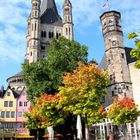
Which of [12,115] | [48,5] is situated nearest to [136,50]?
[12,115]

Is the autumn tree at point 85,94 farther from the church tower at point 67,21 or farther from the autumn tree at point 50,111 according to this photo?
the church tower at point 67,21

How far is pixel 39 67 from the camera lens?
42375 millimetres

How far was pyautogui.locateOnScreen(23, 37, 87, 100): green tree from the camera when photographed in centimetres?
4056

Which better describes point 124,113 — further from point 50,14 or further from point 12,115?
point 50,14

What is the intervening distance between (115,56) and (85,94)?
16.7m

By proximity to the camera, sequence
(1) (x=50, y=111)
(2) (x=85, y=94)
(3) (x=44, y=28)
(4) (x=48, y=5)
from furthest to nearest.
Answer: (4) (x=48, y=5)
(3) (x=44, y=28)
(1) (x=50, y=111)
(2) (x=85, y=94)

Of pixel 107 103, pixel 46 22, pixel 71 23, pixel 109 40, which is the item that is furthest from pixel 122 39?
pixel 46 22

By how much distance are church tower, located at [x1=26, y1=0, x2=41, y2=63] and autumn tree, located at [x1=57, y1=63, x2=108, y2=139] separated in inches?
2031

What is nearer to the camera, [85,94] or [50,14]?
[85,94]

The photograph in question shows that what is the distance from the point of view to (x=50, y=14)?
336 feet

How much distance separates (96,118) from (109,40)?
19.3m

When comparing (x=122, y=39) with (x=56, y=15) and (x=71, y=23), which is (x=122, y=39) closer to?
(x=71, y=23)

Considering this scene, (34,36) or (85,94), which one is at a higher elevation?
(34,36)

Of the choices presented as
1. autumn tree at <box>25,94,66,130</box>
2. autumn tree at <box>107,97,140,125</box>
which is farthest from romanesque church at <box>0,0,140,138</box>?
autumn tree at <box>25,94,66,130</box>
